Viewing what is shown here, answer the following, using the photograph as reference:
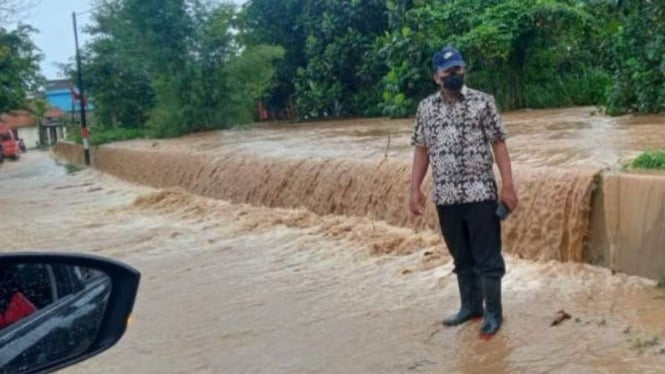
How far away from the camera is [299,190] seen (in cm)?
1145

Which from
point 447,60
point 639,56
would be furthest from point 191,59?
point 447,60

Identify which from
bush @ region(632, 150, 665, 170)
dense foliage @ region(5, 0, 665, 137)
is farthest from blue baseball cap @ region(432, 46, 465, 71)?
dense foliage @ region(5, 0, 665, 137)

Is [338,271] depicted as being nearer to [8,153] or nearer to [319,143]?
[319,143]

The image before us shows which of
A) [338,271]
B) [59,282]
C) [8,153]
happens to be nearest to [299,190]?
[338,271]

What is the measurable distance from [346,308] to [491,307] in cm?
159

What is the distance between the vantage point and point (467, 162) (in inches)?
197

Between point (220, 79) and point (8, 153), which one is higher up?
point (220, 79)

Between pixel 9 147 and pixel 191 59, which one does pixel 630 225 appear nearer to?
pixel 191 59

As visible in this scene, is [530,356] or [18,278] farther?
[530,356]

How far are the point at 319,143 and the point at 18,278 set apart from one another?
13.2m

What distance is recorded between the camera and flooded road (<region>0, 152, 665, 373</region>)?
16.6 ft

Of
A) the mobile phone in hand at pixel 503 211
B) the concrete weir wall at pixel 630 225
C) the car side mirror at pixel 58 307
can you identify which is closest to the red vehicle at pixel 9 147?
the concrete weir wall at pixel 630 225

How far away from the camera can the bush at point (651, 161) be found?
257 inches

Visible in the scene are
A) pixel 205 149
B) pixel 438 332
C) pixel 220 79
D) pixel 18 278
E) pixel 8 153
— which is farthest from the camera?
pixel 8 153
